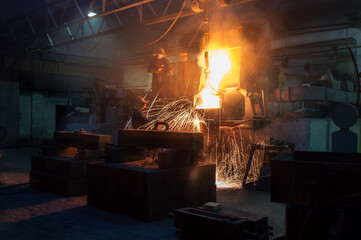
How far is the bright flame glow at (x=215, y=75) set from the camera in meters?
7.14

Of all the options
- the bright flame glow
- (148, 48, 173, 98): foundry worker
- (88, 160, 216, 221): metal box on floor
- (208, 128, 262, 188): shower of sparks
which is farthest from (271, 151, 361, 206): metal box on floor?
(148, 48, 173, 98): foundry worker

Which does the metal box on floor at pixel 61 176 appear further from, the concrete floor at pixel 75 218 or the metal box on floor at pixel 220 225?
the metal box on floor at pixel 220 225

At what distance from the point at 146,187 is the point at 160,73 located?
7.74m

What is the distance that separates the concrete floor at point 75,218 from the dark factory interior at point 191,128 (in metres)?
0.03

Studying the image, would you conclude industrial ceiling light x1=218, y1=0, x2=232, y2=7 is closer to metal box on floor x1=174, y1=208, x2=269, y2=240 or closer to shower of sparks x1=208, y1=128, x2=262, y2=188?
shower of sparks x1=208, y1=128, x2=262, y2=188

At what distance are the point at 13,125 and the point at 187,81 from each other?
25.3 feet

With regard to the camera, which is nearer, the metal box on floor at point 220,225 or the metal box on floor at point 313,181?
the metal box on floor at point 313,181

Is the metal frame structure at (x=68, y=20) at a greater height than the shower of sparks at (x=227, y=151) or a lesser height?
greater

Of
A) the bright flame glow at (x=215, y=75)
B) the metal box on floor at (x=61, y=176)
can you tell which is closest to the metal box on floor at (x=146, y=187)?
the metal box on floor at (x=61, y=176)

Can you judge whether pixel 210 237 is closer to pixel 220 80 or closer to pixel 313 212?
pixel 313 212

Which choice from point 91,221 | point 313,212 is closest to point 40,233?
point 91,221

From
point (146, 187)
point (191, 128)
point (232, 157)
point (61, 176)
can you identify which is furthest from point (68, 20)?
point (146, 187)

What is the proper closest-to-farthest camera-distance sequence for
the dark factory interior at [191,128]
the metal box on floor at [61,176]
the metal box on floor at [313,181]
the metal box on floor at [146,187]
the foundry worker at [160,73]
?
the metal box on floor at [313,181] < the dark factory interior at [191,128] < the metal box on floor at [146,187] < the metal box on floor at [61,176] < the foundry worker at [160,73]

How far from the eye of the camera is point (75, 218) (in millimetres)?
3793
